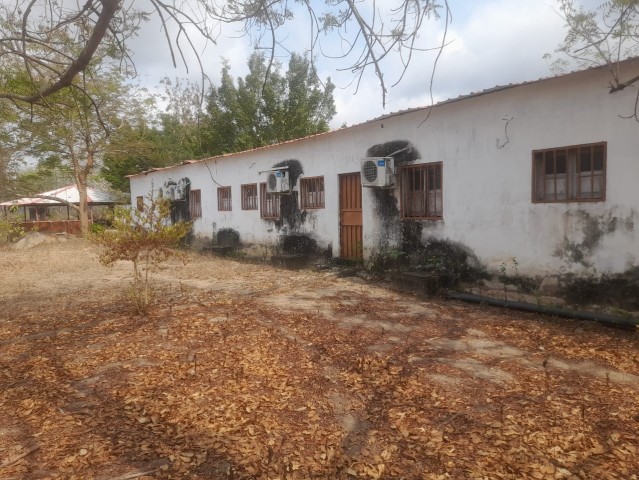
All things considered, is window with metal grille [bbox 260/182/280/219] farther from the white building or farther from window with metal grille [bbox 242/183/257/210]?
the white building

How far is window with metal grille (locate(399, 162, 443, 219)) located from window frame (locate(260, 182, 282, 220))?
441 cm

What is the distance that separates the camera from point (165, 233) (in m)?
6.02

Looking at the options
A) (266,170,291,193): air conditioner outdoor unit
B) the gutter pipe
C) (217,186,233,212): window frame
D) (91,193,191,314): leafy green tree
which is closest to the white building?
(266,170,291,193): air conditioner outdoor unit

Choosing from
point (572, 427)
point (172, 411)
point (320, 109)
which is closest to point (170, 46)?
point (172, 411)

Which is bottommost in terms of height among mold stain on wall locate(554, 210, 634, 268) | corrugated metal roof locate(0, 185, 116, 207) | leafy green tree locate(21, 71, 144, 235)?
mold stain on wall locate(554, 210, 634, 268)

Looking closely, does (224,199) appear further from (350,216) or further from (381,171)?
(381,171)

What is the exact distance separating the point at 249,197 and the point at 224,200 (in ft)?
5.18

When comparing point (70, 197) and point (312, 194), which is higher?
point (70, 197)

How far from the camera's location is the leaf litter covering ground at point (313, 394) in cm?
273

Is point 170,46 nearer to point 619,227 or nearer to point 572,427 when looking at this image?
point 572,427

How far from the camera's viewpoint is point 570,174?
21.2 ft

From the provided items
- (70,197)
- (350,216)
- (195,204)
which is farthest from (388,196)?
(70,197)

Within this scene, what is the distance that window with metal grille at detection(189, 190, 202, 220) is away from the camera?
52.2 feet

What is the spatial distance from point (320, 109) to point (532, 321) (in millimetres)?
17832
